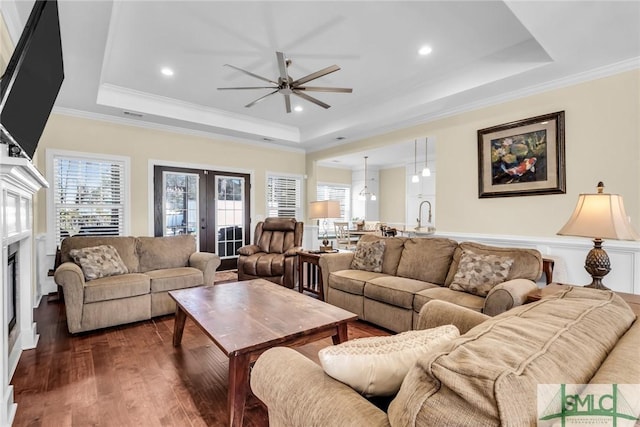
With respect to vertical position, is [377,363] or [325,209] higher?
[325,209]

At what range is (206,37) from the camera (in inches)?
118

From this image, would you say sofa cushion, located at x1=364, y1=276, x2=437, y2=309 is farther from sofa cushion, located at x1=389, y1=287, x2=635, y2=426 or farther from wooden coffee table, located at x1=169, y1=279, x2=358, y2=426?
sofa cushion, located at x1=389, y1=287, x2=635, y2=426

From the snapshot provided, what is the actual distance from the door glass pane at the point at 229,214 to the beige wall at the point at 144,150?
271mm

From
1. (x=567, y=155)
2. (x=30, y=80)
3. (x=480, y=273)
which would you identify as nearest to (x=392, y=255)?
(x=480, y=273)

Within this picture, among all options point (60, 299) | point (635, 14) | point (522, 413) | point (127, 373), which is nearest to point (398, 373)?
point (522, 413)

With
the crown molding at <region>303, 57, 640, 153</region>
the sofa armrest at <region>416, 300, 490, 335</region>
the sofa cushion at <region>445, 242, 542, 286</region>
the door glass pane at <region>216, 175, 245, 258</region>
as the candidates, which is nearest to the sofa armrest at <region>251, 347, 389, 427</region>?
the sofa armrest at <region>416, 300, 490, 335</region>

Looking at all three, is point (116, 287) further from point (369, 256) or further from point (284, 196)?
point (284, 196)

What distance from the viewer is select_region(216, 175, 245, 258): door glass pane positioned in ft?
19.7

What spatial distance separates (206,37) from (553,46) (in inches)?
123

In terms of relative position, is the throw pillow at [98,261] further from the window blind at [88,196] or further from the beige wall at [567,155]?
the beige wall at [567,155]

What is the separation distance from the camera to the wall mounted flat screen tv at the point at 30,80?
1.70 meters
